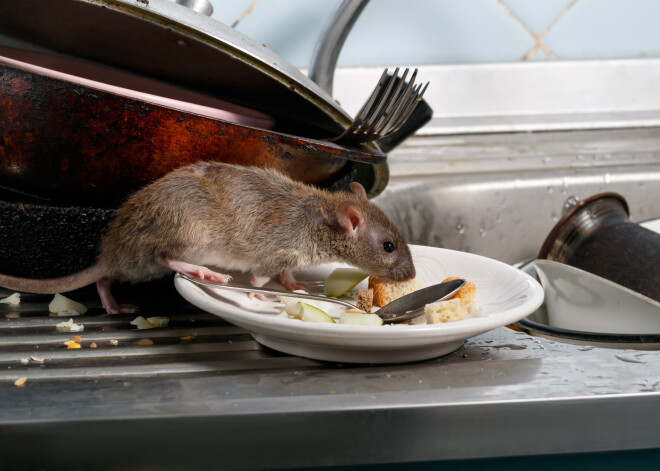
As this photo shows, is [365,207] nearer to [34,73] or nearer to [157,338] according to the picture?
[157,338]

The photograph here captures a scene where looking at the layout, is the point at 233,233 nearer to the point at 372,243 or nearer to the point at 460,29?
the point at 372,243

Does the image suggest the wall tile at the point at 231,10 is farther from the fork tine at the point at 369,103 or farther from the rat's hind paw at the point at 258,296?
the rat's hind paw at the point at 258,296

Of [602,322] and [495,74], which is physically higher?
[495,74]

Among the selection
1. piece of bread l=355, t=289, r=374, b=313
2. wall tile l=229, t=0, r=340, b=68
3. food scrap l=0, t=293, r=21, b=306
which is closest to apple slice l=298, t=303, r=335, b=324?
piece of bread l=355, t=289, r=374, b=313

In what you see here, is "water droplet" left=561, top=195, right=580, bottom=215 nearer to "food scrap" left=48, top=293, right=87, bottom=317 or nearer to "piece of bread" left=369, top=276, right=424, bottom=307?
"piece of bread" left=369, top=276, right=424, bottom=307

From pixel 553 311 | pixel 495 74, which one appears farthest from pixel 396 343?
pixel 495 74

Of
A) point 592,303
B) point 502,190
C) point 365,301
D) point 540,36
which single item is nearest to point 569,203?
point 502,190
